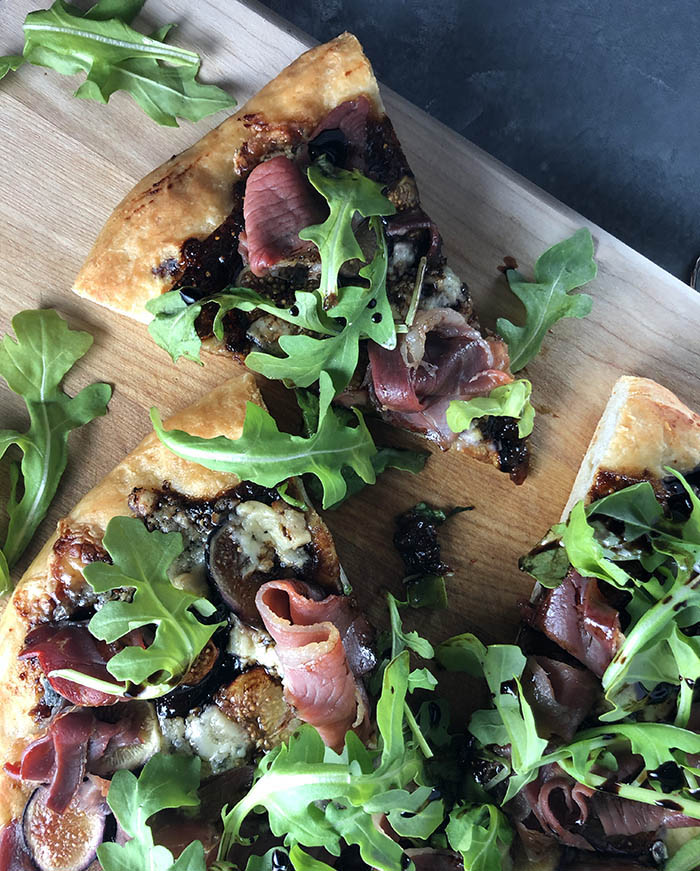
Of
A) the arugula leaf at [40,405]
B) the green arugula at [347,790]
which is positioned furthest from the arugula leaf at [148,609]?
the arugula leaf at [40,405]

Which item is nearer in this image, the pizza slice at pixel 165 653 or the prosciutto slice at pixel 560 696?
the pizza slice at pixel 165 653

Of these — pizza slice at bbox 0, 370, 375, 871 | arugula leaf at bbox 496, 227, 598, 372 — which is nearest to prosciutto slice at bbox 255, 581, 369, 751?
pizza slice at bbox 0, 370, 375, 871

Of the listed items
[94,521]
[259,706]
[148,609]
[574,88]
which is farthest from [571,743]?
[574,88]

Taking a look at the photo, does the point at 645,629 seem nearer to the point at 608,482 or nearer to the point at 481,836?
the point at 608,482

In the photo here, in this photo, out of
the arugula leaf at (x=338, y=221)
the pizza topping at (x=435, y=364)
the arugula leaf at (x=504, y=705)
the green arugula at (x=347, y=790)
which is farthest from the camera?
the pizza topping at (x=435, y=364)

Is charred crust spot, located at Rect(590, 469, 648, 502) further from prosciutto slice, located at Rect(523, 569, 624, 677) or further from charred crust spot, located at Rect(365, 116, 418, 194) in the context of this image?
charred crust spot, located at Rect(365, 116, 418, 194)

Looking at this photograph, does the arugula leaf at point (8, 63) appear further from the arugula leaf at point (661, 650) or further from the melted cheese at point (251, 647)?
the arugula leaf at point (661, 650)

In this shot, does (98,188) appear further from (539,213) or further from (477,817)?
(477,817)
